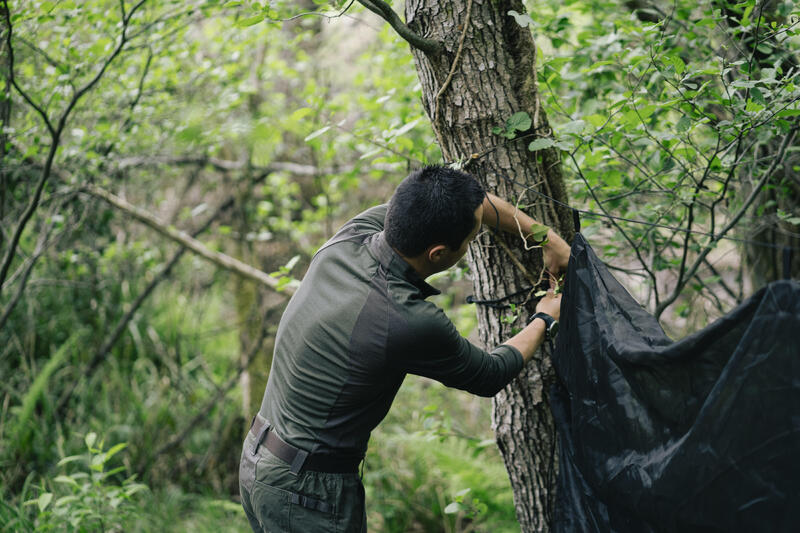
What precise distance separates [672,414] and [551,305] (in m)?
0.62

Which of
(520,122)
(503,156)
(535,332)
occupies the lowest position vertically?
(535,332)

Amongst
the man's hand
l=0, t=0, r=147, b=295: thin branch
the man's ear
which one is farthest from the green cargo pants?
l=0, t=0, r=147, b=295: thin branch

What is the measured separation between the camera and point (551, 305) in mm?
2311

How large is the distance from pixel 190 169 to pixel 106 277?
1380 millimetres

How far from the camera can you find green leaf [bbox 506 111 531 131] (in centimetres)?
217

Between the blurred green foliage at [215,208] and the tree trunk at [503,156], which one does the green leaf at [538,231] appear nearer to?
the tree trunk at [503,156]

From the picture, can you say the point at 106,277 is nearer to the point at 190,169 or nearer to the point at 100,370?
the point at 100,370

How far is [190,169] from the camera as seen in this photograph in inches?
249

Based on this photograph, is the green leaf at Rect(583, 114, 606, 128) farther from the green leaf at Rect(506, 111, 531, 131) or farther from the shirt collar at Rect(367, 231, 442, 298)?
the shirt collar at Rect(367, 231, 442, 298)

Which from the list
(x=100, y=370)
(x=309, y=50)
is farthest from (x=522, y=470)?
(x=309, y=50)

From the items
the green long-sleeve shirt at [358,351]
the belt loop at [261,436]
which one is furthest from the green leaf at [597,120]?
the belt loop at [261,436]

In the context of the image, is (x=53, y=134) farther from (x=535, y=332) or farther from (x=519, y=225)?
(x=535, y=332)

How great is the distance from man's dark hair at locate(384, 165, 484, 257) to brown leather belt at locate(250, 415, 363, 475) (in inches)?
29.1

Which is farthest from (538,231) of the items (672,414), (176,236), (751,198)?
(176,236)
